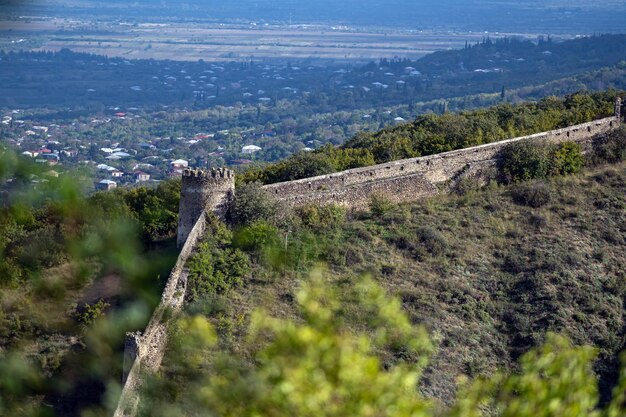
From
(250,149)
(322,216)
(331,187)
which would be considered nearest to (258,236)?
(322,216)

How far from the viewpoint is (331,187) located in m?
22.9

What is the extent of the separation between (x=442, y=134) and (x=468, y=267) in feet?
21.2

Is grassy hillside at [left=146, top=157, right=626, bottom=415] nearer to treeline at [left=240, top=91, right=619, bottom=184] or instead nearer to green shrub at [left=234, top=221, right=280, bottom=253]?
green shrub at [left=234, top=221, right=280, bottom=253]

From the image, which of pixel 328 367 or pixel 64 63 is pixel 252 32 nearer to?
pixel 64 63

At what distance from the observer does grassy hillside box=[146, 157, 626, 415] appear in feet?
61.0

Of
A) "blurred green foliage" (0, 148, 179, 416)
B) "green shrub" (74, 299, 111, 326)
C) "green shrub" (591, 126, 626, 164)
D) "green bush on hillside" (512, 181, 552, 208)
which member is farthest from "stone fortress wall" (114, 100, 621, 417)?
"blurred green foliage" (0, 148, 179, 416)

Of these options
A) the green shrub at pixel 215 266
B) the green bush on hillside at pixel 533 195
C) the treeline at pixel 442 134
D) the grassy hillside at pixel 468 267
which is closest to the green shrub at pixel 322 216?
the grassy hillside at pixel 468 267

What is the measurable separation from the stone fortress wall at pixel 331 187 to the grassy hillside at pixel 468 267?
0.35 metres

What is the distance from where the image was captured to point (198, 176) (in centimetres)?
2045

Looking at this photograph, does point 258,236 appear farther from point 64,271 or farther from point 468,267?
point 64,271

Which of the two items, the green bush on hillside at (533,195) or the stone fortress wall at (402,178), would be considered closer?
the stone fortress wall at (402,178)

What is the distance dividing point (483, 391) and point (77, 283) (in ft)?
8.90

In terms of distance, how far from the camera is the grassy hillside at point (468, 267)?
61.0ft

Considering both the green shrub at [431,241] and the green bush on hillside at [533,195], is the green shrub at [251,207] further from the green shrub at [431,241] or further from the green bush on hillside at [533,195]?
the green bush on hillside at [533,195]
